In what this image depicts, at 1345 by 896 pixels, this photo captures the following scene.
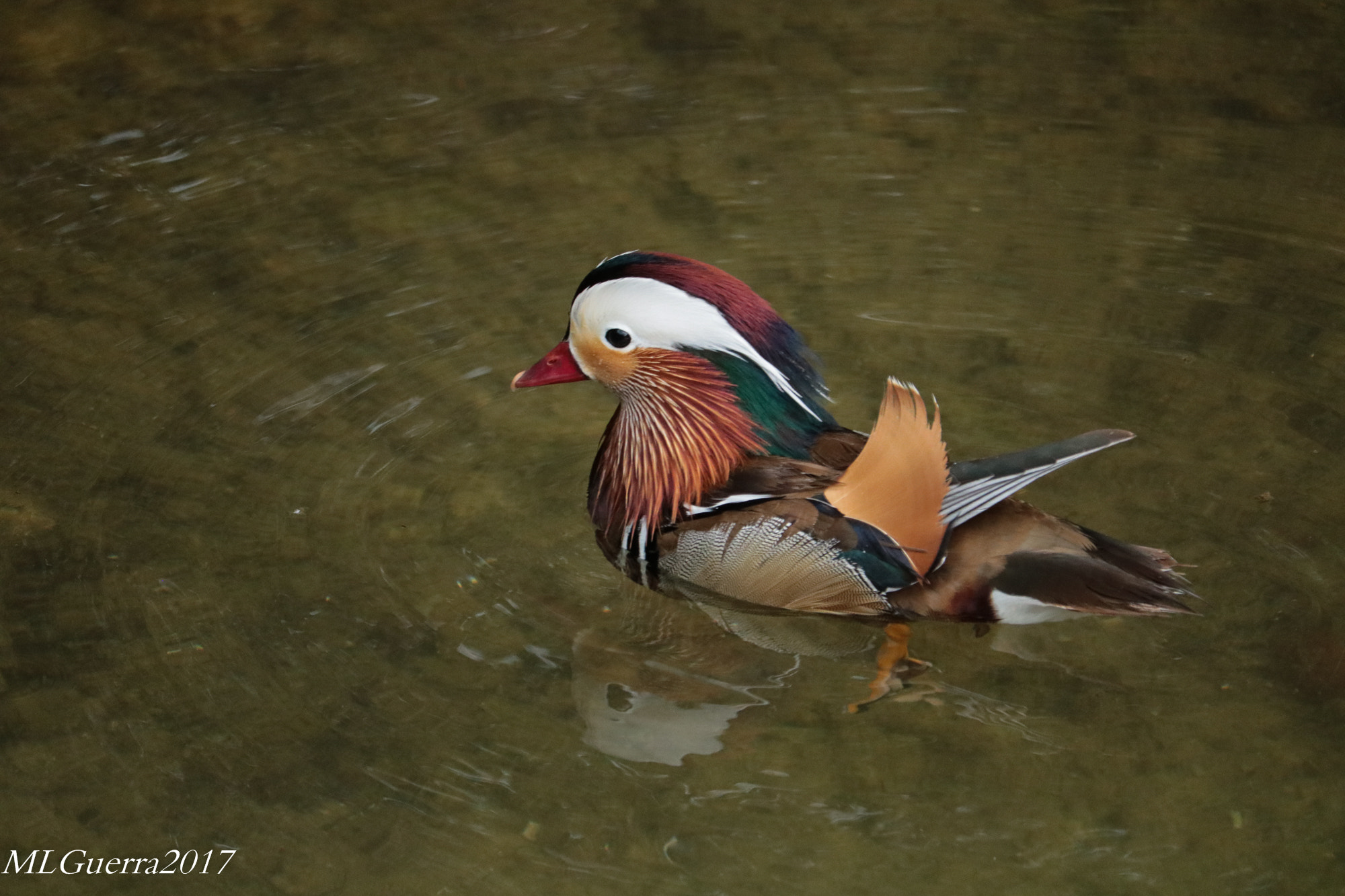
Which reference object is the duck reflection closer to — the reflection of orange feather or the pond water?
the pond water

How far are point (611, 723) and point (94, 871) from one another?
113 centimetres

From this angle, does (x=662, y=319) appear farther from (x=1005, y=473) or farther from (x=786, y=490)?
(x=1005, y=473)

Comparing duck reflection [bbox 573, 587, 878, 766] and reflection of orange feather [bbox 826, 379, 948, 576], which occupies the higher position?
reflection of orange feather [bbox 826, 379, 948, 576]

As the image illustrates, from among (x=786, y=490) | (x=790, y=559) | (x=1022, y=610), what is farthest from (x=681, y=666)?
(x=1022, y=610)

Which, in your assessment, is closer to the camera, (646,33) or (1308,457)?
(1308,457)

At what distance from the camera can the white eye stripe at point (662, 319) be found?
361cm

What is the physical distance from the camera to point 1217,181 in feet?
17.4

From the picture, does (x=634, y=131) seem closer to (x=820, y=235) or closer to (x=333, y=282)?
A: (x=820, y=235)

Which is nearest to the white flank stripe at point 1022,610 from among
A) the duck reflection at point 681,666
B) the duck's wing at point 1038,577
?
the duck's wing at point 1038,577

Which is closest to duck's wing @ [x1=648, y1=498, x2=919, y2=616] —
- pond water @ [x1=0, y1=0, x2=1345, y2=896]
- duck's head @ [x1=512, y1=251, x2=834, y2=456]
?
pond water @ [x1=0, y1=0, x2=1345, y2=896]

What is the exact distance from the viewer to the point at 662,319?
144 inches

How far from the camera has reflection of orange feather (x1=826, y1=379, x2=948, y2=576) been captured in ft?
11.1

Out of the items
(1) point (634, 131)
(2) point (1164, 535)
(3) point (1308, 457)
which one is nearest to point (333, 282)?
(1) point (634, 131)

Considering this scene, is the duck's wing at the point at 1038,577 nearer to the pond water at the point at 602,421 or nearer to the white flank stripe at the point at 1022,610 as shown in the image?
the white flank stripe at the point at 1022,610
